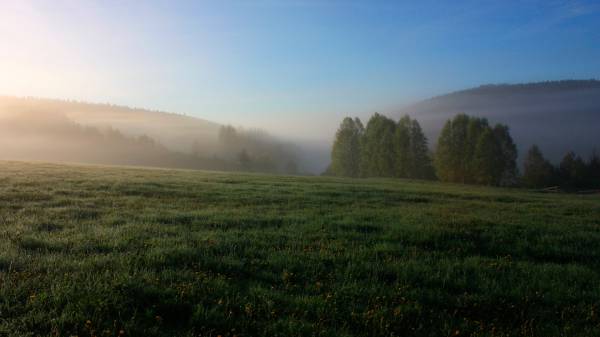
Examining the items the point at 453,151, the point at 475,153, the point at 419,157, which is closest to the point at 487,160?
the point at 475,153

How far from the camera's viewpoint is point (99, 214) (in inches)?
464

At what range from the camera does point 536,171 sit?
7056 cm

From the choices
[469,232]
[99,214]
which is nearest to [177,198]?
[99,214]

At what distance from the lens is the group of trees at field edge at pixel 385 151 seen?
230 ft

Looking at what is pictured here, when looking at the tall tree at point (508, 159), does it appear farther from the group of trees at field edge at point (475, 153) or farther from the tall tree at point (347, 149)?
the tall tree at point (347, 149)

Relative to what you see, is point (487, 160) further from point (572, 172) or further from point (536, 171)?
point (572, 172)

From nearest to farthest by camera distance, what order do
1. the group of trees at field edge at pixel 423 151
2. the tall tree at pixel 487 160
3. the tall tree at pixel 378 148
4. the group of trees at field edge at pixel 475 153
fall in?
the tall tree at pixel 487 160
the group of trees at field edge at pixel 475 153
the group of trees at field edge at pixel 423 151
the tall tree at pixel 378 148

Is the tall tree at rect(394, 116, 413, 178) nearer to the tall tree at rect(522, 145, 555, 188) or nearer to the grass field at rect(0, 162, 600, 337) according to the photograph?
the tall tree at rect(522, 145, 555, 188)

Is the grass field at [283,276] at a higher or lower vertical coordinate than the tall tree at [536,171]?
lower

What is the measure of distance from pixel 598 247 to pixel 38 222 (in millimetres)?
14891

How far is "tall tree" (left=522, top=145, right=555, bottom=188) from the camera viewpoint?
6919 cm

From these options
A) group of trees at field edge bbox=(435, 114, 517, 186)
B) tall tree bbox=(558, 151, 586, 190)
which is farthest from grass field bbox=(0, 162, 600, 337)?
tall tree bbox=(558, 151, 586, 190)

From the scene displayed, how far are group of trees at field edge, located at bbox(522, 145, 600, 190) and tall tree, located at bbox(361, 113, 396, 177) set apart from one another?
24.1 meters

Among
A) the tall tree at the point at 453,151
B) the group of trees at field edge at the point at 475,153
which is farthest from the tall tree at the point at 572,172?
the tall tree at the point at 453,151
